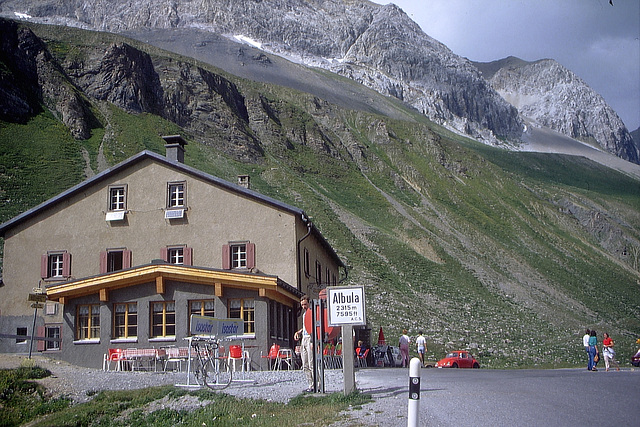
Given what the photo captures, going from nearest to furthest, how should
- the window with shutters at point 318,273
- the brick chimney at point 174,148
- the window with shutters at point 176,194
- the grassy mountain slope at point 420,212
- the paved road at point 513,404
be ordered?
1. the paved road at point 513,404
2. the window with shutters at point 176,194
3. the brick chimney at point 174,148
4. the window with shutters at point 318,273
5. the grassy mountain slope at point 420,212

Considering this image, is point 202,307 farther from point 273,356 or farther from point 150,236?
point 150,236

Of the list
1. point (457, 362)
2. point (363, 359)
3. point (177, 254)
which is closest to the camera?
point (363, 359)

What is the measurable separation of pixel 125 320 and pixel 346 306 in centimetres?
1315

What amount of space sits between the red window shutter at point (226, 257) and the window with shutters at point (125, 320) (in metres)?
5.03

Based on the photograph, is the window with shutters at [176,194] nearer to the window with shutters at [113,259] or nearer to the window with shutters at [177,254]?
the window with shutters at [177,254]

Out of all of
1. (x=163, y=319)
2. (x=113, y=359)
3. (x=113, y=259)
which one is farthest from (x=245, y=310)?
(x=113, y=259)

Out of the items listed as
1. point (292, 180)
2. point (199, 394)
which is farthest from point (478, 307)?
point (199, 394)

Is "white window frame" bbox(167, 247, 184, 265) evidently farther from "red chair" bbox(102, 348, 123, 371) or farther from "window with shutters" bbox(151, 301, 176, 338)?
"red chair" bbox(102, 348, 123, 371)

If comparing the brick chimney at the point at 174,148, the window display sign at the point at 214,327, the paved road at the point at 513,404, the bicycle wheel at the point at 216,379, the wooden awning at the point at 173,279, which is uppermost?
the brick chimney at the point at 174,148

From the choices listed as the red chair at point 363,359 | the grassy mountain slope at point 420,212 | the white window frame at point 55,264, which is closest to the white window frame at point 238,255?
the red chair at point 363,359

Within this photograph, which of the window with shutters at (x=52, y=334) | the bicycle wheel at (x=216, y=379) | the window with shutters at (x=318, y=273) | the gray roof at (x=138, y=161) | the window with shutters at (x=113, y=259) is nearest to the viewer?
the bicycle wheel at (x=216, y=379)

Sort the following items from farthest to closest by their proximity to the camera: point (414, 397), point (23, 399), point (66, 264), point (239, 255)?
point (66, 264)
point (239, 255)
point (23, 399)
point (414, 397)

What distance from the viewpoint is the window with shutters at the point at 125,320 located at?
78.3ft

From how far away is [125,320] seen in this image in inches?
942
